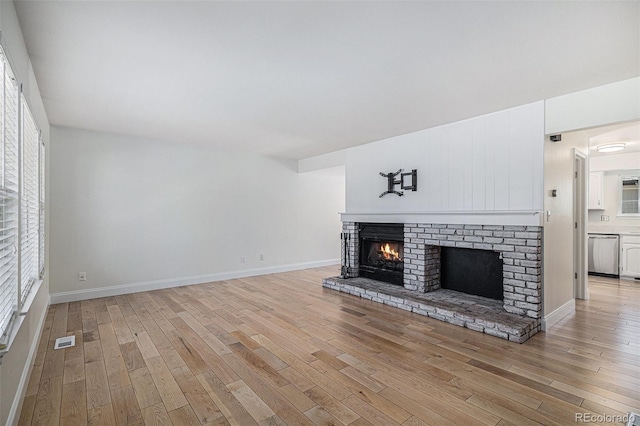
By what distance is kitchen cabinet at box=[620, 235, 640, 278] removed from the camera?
5.75 m

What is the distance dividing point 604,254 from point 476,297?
154 inches

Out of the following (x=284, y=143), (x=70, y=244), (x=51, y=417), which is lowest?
(x=51, y=417)

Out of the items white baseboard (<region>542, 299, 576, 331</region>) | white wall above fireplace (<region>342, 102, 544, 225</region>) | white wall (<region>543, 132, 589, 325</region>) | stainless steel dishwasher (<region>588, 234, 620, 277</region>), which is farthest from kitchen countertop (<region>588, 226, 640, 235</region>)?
white wall above fireplace (<region>342, 102, 544, 225</region>)

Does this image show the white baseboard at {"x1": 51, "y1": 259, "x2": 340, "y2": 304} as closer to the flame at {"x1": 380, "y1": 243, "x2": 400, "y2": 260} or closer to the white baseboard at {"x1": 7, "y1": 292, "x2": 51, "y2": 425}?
the white baseboard at {"x1": 7, "y1": 292, "x2": 51, "y2": 425}

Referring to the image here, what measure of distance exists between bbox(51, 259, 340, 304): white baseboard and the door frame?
4.82m

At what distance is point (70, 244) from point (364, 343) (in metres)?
4.43

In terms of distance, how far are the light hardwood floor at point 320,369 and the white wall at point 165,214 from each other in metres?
0.96

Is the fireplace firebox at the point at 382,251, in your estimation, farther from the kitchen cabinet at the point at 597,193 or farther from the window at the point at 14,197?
the kitchen cabinet at the point at 597,193

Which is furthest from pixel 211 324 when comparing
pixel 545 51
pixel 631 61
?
pixel 631 61

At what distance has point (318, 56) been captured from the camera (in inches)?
98.7

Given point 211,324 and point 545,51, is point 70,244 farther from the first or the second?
point 545,51

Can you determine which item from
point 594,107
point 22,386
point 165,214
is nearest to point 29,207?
point 22,386

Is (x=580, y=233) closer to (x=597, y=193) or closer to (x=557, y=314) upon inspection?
(x=557, y=314)

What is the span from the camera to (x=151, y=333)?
3342 mm
